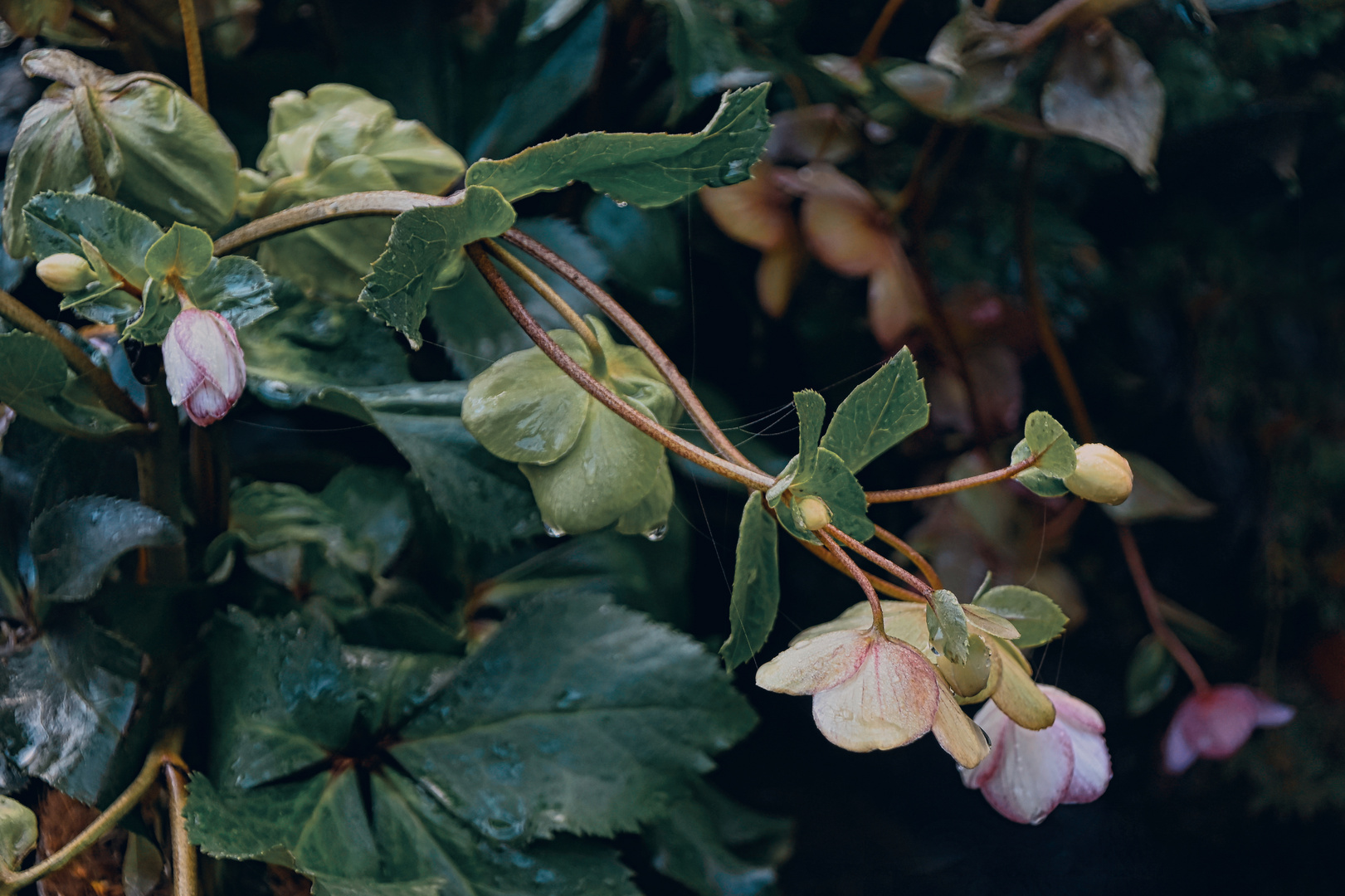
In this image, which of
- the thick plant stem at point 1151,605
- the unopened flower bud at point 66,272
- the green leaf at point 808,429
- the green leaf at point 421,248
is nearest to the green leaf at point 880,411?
the green leaf at point 808,429

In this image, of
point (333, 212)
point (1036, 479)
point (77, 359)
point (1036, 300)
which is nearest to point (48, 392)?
point (77, 359)

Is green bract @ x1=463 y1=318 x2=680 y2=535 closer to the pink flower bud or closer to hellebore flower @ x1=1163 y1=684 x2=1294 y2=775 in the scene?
the pink flower bud

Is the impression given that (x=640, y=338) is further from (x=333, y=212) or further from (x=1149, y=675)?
(x=1149, y=675)

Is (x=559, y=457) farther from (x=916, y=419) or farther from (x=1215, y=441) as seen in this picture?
(x=1215, y=441)

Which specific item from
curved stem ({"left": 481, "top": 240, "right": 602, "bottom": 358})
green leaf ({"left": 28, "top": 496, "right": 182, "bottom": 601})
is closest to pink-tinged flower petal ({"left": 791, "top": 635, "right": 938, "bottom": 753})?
curved stem ({"left": 481, "top": 240, "right": 602, "bottom": 358})

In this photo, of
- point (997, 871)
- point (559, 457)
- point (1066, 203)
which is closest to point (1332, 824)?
point (997, 871)

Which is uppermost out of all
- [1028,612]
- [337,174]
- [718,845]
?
[337,174]
